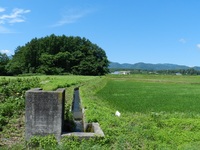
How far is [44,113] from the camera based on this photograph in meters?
7.42

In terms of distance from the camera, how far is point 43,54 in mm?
87625

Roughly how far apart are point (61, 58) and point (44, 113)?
81.3 m

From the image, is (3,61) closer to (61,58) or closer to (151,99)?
(61,58)

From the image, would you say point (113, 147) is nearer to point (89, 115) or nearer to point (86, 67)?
point (89, 115)

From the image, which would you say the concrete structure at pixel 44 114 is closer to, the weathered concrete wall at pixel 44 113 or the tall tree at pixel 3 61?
the weathered concrete wall at pixel 44 113

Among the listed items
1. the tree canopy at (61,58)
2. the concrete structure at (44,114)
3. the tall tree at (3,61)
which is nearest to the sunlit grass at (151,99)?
the concrete structure at (44,114)

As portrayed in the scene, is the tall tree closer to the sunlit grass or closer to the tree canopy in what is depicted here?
the tree canopy

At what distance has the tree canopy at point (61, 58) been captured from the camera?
8588 cm

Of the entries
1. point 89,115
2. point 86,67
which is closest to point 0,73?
point 86,67

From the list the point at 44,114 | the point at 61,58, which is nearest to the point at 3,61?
the point at 61,58

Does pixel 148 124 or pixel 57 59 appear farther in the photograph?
pixel 57 59

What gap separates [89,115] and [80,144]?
11.8 ft

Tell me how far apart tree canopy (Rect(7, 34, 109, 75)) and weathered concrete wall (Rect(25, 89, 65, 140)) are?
7783 cm

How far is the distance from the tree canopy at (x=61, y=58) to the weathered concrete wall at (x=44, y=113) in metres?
77.8
